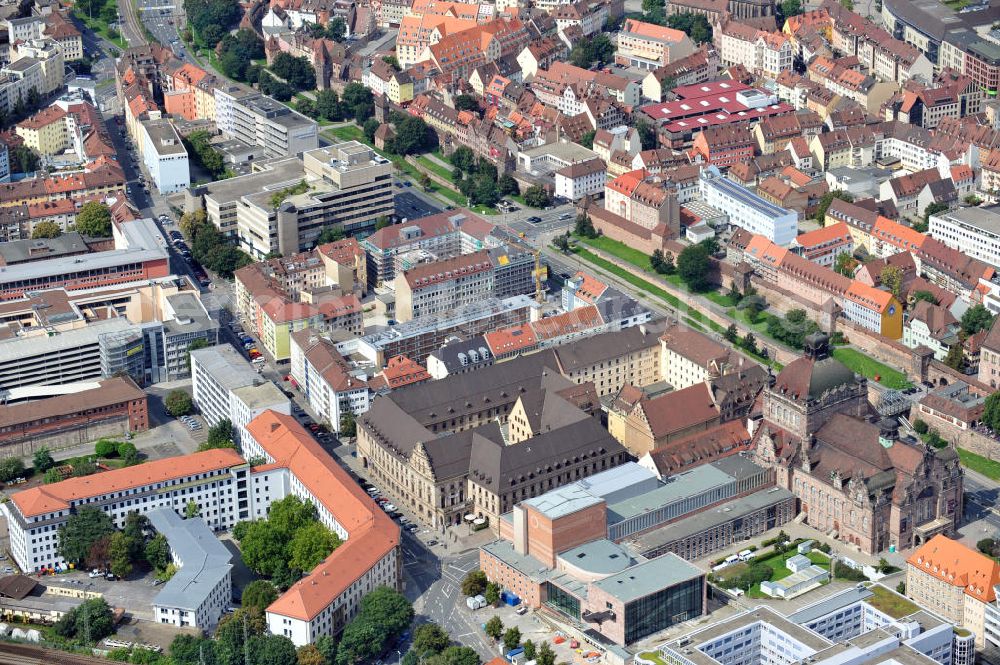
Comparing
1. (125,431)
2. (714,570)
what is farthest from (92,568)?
(714,570)

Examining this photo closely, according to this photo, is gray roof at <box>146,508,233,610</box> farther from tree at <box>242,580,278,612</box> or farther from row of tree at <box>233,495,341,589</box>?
tree at <box>242,580,278,612</box>

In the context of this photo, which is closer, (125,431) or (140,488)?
(140,488)

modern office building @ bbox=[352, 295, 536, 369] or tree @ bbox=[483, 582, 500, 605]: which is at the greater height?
modern office building @ bbox=[352, 295, 536, 369]

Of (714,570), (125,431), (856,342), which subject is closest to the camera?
(714,570)

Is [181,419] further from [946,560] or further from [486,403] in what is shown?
[946,560]

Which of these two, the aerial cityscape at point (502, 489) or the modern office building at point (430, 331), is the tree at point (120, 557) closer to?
the aerial cityscape at point (502, 489)

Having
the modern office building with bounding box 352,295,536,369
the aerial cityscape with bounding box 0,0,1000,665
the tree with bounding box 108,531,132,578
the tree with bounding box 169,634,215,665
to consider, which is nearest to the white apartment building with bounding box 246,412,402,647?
the aerial cityscape with bounding box 0,0,1000,665

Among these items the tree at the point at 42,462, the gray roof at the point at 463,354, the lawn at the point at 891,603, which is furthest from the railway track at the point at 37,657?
the lawn at the point at 891,603

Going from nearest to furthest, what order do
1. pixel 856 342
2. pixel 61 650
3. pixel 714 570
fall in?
pixel 61 650 → pixel 714 570 → pixel 856 342
